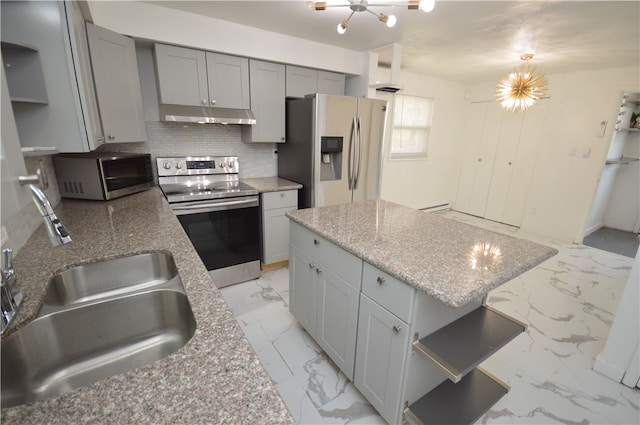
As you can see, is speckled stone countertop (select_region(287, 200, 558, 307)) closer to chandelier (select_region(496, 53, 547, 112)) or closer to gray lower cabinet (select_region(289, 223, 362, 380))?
gray lower cabinet (select_region(289, 223, 362, 380))

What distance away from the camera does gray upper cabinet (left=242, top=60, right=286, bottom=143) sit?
281 centimetres

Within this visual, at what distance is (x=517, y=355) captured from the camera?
2.01m

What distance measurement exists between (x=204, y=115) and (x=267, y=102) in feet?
2.23

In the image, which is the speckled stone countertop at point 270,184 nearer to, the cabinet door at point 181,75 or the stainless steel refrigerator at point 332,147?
the stainless steel refrigerator at point 332,147

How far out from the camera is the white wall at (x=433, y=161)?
4.52 meters

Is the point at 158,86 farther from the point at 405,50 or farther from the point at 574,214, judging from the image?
the point at 574,214

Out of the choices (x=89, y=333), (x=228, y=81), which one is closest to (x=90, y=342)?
(x=89, y=333)

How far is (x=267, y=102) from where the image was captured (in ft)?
9.55

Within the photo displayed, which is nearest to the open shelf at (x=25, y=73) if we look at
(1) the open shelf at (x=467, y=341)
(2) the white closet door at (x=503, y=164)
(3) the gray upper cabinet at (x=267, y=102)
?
(3) the gray upper cabinet at (x=267, y=102)

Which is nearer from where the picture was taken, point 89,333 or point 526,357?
point 89,333

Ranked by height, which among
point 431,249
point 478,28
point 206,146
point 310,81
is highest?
point 478,28

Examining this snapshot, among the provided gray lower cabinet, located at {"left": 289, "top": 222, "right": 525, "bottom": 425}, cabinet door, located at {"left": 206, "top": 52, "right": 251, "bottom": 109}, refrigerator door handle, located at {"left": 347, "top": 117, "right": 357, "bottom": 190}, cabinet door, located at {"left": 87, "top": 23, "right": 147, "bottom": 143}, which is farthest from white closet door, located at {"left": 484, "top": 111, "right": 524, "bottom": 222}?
cabinet door, located at {"left": 87, "top": 23, "right": 147, "bottom": 143}

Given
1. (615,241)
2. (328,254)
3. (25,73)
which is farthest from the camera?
(615,241)

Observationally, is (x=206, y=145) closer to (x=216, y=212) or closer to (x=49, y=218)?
(x=216, y=212)
